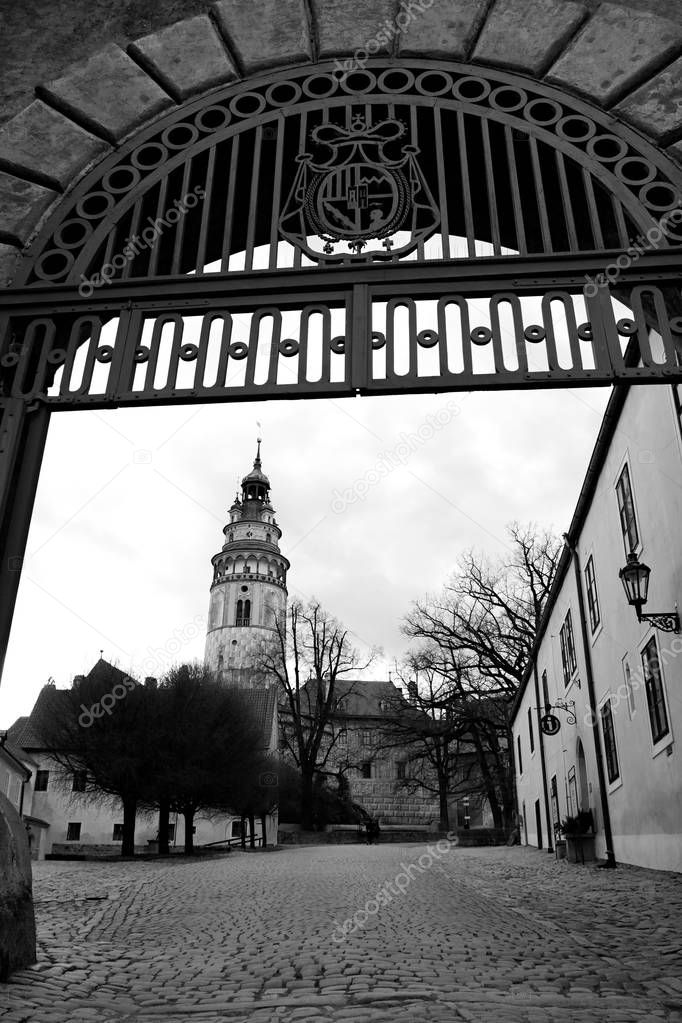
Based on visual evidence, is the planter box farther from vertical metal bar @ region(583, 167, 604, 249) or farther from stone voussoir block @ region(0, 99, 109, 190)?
stone voussoir block @ region(0, 99, 109, 190)

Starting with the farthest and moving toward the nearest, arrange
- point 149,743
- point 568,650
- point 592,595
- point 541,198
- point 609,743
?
point 149,743 < point 568,650 < point 592,595 < point 609,743 < point 541,198

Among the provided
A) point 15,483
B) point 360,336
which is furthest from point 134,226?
point 15,483

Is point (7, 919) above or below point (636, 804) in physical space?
below

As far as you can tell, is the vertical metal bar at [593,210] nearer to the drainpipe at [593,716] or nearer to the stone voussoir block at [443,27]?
the stone voussoir block at [443,27]

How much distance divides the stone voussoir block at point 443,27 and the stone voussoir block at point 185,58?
3.36 feet

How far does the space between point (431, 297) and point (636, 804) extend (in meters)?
11.6

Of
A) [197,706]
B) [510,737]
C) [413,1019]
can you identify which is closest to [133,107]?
[413,1019]

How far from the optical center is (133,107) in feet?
15.6

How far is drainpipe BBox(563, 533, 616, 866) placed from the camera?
50.9ft

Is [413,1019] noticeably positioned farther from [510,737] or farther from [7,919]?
[510,737]

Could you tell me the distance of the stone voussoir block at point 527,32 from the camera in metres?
4.63

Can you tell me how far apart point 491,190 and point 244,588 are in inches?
2895

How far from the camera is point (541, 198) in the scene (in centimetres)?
436

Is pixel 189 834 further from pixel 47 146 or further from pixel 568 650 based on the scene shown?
pixel 47 146
